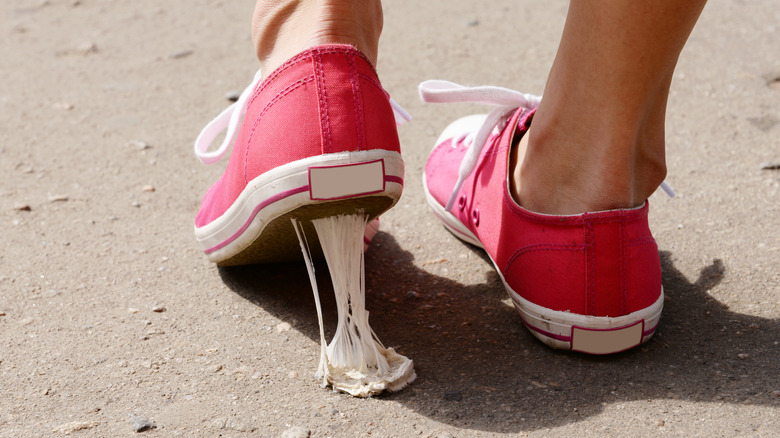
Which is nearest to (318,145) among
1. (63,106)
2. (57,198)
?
(57,198)

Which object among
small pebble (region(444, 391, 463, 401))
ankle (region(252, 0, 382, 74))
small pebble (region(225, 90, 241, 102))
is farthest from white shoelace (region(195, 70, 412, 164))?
small pebble (region(225, 90, 241, 102))

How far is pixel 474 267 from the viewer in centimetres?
187

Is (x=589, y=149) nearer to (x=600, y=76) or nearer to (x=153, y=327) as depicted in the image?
(x=600, y=76)

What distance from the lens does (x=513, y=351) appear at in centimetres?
155

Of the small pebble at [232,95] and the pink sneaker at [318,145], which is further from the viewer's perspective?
the small pebble at [232,95]

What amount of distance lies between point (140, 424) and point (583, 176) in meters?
0.89

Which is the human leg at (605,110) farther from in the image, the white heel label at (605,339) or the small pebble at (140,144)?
the small pebble at (140,144)

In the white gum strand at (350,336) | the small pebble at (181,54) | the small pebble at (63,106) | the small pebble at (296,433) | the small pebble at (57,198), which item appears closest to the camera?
the small pebble at (296,433)

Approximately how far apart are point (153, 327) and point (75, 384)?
216 mm

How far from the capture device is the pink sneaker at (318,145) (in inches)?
52.6

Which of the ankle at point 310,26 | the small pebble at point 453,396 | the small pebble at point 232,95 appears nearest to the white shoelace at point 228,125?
the ankle at point 310,26

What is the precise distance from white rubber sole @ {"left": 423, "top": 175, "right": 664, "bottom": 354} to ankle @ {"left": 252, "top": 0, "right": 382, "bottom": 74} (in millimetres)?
588

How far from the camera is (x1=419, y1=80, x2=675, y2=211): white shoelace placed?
174cm

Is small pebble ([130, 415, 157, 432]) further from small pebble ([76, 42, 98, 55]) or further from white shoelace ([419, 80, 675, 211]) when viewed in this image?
small pebble ([76, 42, 98, 55])
